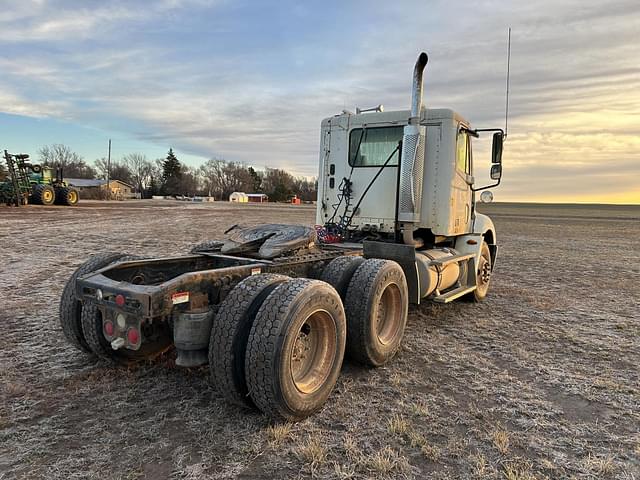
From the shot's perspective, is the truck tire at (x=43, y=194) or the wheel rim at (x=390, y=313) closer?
the wheel rim at (x=390, y=313)

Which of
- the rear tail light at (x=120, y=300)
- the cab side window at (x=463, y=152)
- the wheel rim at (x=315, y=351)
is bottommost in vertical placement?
the wheel rim at (x=315, y=351)

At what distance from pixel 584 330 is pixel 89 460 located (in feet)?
19.1

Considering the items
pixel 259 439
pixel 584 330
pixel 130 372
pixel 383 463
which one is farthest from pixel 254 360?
pixel 584 330

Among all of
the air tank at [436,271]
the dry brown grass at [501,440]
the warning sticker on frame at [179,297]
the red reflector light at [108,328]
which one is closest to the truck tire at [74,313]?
the red reflector light at [108,328]

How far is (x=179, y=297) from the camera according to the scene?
3268mm

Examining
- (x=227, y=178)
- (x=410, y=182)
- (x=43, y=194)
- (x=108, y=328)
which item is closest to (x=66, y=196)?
(x=43, y=194)

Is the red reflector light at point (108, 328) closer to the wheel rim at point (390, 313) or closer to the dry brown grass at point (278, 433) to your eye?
the dry brown grass at point (278, 433)

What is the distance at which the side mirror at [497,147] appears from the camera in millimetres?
6789

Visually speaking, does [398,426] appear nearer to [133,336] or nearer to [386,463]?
[386,463]

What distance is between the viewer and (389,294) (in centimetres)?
483

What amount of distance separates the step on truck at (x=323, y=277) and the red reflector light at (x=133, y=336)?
1 cm

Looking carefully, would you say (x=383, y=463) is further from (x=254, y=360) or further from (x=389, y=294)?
(x=389, y=294)

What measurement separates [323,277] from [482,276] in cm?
410

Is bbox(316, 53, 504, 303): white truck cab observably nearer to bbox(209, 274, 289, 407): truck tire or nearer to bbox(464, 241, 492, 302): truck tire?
bbox(464, 241, 492, 302): truck tire
